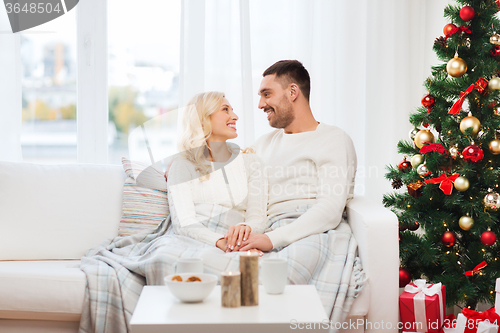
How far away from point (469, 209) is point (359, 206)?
1.49ft

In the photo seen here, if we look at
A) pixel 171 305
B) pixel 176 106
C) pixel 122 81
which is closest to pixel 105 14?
pixel 122 81

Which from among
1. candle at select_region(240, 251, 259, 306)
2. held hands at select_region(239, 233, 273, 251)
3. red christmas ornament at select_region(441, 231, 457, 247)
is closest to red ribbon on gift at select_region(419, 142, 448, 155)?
red christmas ornament at select_region(441, 231, 457, 247)

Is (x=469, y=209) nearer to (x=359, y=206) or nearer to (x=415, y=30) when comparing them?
(x=359, y=206)

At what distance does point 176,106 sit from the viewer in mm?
2922

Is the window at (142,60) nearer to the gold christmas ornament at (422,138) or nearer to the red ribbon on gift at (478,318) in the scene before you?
the gold christmas ornament at (422,138)

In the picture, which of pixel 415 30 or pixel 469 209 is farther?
pixel 415 30

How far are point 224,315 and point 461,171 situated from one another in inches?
49.2

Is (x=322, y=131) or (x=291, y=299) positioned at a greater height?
(x=322, y=131)

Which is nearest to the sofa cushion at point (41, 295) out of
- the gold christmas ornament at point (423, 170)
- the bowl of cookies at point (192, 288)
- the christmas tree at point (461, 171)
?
the bowl of cookies at point (192, 288)

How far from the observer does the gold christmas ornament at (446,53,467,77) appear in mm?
1931

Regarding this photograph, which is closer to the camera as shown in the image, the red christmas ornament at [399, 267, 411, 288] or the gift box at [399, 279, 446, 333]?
the gift box at [399, 279, 446, 333]

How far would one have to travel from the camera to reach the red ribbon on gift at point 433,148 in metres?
1.99

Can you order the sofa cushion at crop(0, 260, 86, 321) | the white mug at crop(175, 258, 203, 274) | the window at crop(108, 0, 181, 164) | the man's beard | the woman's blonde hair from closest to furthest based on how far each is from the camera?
the white mug at crop(175, 258, 203, 274) → the sofa cushion at crop(0, 260, 86, 321) → the woman's blonde hair → the man's beard → the window at crop(108, 0, 181, 164)

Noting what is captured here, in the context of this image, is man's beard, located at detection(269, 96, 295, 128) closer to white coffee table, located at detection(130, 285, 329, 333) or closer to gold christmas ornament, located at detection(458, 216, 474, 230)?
gold christmas ornament, located at detection(458, 216, 474, 230)
